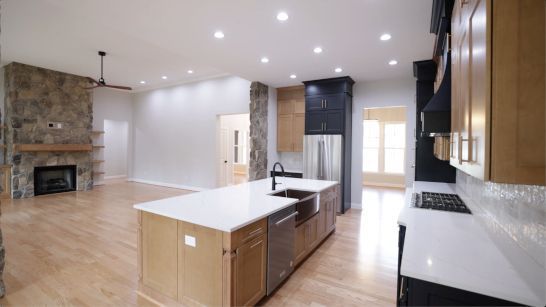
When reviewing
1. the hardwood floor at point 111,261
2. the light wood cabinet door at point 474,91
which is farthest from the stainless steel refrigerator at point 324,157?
the light wood cabinet door at point 474,91

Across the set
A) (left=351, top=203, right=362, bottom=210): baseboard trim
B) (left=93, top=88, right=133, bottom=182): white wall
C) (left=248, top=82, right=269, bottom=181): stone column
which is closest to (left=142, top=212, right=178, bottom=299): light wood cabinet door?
(left=248, top=82, right=269, bottom=181): stone column

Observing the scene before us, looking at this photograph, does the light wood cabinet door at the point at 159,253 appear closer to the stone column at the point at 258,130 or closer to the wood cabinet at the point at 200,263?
the wood cabinet at the point at 200,263

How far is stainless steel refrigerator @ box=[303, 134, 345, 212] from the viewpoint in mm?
5184

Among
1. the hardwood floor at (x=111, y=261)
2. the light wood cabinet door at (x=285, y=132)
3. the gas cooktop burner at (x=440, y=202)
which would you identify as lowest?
the hardwood floor at (x=111, y=261)

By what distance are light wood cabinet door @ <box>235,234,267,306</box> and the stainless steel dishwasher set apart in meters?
0.08

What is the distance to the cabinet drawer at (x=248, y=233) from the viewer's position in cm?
175

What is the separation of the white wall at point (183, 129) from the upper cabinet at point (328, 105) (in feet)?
6.09

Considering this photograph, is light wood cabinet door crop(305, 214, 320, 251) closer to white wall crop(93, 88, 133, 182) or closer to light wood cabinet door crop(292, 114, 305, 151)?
light wood cabinet door crop(292, 114, 305, 151)

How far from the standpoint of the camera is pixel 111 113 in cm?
840

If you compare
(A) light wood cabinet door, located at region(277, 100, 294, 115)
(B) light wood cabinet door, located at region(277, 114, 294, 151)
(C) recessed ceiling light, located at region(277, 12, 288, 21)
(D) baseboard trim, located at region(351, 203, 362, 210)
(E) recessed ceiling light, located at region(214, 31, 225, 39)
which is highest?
(E) recessed ceiling light, located at region(214, 31, 225, 39)

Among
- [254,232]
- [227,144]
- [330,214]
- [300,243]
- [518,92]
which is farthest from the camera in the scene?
[227,144]

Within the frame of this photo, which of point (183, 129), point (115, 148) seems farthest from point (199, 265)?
point (115, 148)

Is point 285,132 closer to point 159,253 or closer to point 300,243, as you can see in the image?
point 300,243

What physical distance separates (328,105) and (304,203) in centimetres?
306
